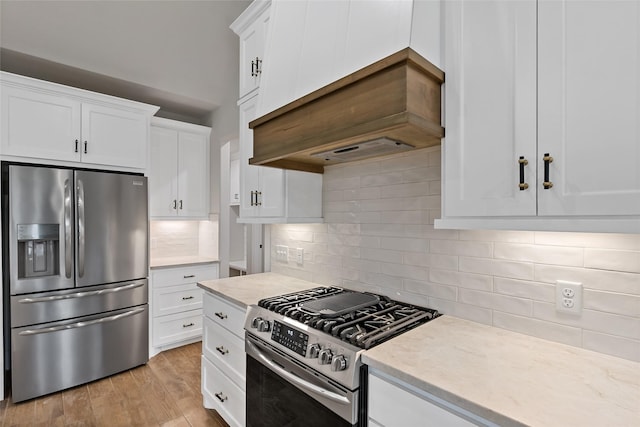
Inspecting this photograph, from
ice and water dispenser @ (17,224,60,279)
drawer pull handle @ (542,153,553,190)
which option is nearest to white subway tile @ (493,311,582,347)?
drawer pull handle @ (542,153,553,190)

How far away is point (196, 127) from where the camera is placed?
12.1ft

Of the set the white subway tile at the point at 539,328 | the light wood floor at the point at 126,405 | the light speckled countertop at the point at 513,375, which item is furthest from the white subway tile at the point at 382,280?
the light wood floor at the point at 126,405

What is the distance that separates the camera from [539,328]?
1234 mm

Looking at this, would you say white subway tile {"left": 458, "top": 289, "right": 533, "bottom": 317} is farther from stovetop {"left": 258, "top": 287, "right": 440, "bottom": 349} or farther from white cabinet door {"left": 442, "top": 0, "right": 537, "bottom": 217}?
white cabinet door {"left": 442, "top": 0, "right": 537, "bottom": 217}

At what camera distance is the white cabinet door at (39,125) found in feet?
7.75

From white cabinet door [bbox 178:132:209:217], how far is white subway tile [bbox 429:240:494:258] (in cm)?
292

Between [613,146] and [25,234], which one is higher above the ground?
[613,146]

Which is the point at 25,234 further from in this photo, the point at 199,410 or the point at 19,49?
the point at 199,410

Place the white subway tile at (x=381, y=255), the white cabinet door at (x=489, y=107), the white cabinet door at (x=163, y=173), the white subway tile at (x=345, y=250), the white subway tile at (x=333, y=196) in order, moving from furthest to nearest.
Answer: the white cabinet door at (x=163, y=173) < the white subway tile at (x=333, y=196) < the white subway tile at (x=345, y=250) < the white subway tile at (x=381, y=255) < the white cabinet door at (x=489, y=107)

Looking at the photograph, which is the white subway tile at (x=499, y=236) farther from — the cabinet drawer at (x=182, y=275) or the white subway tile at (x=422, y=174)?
the cabinet drawer at (x=182, y=275)

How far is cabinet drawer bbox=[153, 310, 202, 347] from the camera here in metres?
3.19

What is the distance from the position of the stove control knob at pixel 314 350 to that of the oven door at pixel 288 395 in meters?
0.06

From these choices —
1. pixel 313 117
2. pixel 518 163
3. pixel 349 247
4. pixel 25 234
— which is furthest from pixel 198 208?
pixel 518 163

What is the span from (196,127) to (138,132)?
2.62 ft
